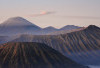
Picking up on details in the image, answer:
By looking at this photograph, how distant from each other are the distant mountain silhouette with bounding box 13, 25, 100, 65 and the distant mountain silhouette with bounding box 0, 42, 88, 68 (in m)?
34.3

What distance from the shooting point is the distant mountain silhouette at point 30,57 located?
67.8 meters

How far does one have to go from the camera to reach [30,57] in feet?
236

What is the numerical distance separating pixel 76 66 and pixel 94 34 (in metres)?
63.4

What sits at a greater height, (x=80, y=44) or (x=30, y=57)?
(x=30, y=57)

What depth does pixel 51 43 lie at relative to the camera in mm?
128125

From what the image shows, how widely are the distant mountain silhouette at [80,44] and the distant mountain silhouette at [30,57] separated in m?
34.3

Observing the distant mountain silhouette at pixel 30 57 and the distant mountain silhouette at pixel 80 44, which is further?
the distant mountain silhouette at pixel 80 44

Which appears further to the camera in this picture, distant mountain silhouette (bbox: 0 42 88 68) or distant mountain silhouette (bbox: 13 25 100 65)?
distant mountain silhouette (bbox: 13 25 100 65)

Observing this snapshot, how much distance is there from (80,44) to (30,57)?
57.1m

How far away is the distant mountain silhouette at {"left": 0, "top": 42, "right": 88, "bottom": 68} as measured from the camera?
67.8 m

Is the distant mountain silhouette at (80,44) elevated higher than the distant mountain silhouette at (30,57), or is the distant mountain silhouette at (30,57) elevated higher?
the distant mountain silhouette at (30,57)

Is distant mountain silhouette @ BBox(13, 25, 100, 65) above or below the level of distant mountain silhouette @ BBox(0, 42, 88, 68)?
below

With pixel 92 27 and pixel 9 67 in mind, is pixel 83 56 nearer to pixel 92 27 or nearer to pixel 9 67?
pixel 92 27

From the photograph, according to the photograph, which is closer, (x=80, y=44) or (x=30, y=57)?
(x=30, y=57)
